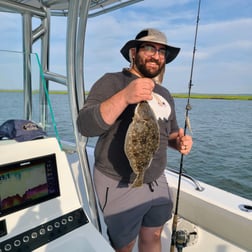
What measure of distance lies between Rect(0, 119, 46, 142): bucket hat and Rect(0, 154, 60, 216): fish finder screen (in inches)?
7.3

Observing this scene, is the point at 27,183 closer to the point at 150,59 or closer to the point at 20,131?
the point at 20,131

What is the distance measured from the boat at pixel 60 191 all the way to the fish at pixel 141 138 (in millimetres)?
362

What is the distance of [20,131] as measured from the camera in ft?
4.65

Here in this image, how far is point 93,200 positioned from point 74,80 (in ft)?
2.74

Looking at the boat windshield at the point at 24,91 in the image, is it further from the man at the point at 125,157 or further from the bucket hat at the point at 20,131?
the man at the point at 125,157

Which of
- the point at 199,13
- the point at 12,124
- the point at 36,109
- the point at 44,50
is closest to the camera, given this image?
the point at 12,124

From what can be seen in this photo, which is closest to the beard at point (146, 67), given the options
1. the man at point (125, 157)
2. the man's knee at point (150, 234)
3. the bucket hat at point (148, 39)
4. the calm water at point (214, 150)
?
the man at point (125, 157)

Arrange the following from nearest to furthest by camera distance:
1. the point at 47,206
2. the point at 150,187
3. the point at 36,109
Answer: the point at 47,206, the point at 150,187, the point at 36,109

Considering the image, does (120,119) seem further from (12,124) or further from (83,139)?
(12,124)

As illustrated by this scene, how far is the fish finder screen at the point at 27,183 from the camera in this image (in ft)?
3.78

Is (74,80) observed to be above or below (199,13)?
below

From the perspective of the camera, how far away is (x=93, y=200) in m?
1.74

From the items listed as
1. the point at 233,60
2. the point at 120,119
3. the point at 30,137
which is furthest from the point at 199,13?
the point at 233,60

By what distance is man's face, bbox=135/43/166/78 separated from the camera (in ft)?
5.36
